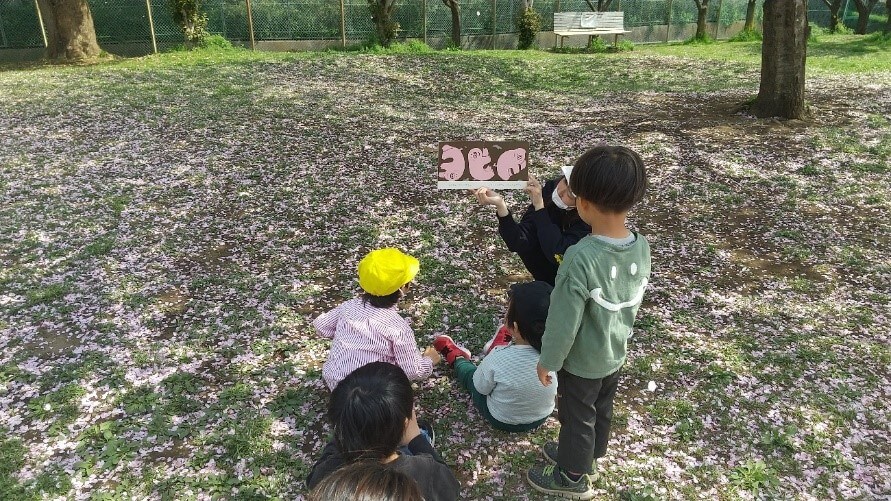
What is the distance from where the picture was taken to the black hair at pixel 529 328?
3105 millimetres

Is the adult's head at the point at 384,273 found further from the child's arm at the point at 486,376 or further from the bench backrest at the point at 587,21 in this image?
the bench backrest at the point at 587,21

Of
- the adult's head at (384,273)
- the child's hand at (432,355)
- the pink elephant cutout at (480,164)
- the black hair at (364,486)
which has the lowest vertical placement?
the child's hand at (432,355)

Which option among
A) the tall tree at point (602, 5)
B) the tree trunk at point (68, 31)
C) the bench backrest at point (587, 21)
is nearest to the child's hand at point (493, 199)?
the tree trunk at point (68, 31)

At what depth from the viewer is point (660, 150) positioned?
339 inches

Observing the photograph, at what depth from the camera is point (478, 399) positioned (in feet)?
11.6

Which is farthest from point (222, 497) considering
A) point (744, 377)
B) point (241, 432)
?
point (744, 377)

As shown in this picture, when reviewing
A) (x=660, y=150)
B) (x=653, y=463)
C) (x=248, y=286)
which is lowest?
(x=653, y=463)

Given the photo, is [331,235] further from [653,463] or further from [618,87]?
[618,87]

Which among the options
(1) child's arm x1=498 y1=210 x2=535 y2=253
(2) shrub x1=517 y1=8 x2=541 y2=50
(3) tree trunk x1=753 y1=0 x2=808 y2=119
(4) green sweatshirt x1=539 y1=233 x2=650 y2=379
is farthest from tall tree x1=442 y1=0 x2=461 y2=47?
(4) green sweatshirt x1=539 y1=233 x2=650 y2=379

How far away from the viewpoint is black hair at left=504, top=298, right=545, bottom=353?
311cm

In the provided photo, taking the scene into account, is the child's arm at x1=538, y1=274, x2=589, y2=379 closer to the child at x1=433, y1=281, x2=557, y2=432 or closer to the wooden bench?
the child at x1=433, y1=281, x2=557, y2=432

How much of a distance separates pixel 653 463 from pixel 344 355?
6.23 ft

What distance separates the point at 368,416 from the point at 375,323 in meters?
1.02

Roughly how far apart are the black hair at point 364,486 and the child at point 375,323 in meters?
1.91
